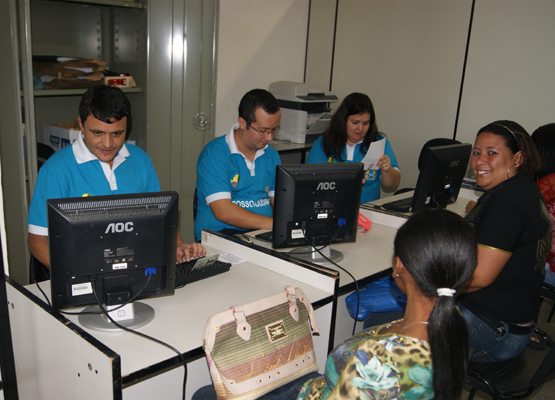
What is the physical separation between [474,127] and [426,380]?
9.32 ft

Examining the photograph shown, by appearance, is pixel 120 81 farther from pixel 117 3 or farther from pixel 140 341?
pixel 140 341

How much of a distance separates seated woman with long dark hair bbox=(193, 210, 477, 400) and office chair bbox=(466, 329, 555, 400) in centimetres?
60

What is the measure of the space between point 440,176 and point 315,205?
924 mm

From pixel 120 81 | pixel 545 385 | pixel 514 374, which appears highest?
pixel 120 81

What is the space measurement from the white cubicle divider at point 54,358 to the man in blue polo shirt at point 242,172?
1.01m

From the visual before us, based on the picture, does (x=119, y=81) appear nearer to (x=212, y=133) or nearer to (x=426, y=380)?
(x=212, y=133)

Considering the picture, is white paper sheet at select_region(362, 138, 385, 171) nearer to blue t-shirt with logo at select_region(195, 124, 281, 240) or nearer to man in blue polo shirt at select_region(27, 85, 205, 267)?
blue t-shirt with logo at select_region(195, 124, 281, 240)

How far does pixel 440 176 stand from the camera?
2.53 metres

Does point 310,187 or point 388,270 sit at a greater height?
point 310,187

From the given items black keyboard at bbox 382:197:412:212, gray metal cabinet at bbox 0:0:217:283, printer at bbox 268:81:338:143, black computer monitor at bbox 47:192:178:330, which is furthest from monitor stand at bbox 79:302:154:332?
printer at bbox 268:81:338:143

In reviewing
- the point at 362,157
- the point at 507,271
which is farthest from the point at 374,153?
the point at 507,271

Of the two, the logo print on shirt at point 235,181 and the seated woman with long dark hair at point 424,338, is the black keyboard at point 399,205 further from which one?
the seated woman with long dark hair at point 424,338

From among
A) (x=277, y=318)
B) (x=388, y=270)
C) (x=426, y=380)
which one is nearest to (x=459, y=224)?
(x=426, y=380)

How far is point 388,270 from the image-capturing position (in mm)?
2029
